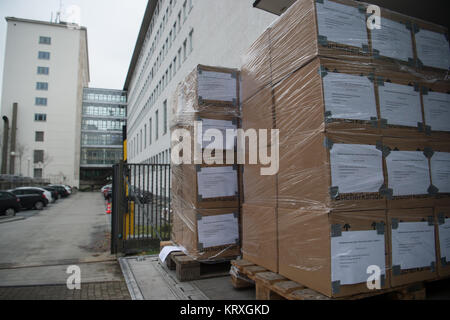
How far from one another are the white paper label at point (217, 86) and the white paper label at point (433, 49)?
2.46 m

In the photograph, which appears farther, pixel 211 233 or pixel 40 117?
pixel 40 117

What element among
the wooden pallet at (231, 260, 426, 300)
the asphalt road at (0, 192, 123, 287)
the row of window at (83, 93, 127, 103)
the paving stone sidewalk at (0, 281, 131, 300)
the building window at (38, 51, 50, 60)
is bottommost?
the asphalt road at (0, 192, 123, 287)

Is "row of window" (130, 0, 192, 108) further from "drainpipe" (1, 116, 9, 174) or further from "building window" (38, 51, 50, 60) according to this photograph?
"drainpipe" (1, 116, 9, 174)

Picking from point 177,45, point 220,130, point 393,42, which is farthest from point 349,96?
point 177,45

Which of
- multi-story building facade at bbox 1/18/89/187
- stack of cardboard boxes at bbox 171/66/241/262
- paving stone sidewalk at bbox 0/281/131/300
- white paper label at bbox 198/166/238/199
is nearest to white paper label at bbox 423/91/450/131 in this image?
stack of cardboard boxes at bbox 171/66/241/262

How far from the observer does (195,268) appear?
4379mm

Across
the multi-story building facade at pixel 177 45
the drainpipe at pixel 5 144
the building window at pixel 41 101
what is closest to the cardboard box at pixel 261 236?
the multi-story building facade at pixel 177 45

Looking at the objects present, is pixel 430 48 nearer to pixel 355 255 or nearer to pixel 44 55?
pixel 355 255

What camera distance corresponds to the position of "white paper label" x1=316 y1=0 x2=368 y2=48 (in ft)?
9.02

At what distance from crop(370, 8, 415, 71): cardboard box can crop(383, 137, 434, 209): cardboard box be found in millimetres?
766

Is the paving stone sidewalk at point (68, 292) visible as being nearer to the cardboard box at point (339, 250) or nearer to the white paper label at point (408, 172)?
the cardboard box at point (339, 250)

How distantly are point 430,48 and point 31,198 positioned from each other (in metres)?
21.1

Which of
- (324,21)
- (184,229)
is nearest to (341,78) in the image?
(324,21)

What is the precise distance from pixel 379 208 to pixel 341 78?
3.88 feet
